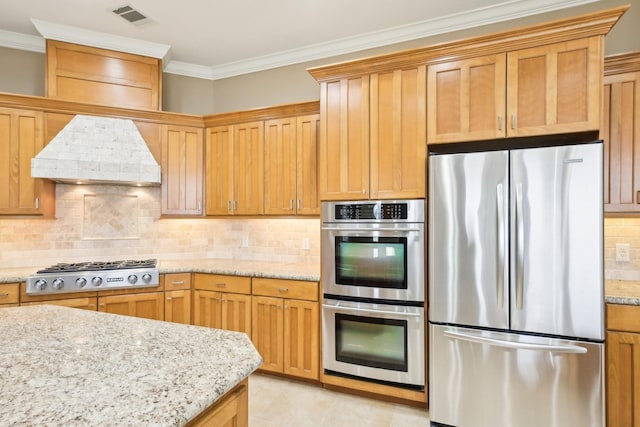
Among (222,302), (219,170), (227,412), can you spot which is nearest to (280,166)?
(219,170)

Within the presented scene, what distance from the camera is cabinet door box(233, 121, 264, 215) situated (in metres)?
3.45

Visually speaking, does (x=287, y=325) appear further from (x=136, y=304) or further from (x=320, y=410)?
(x=136, y=304)

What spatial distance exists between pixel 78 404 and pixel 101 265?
9.40 ft

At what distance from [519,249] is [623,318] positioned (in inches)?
28.4

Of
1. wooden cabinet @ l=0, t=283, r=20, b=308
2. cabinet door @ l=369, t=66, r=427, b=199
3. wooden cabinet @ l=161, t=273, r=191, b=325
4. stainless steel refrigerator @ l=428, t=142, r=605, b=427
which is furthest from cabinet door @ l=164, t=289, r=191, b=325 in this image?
stainless steel refrigerator @ l=428, t=142, r=605, b=427

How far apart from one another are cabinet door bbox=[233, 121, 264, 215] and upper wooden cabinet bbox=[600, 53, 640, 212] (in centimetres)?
275

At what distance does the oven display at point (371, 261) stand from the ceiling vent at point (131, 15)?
2543 mm

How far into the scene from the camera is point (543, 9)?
2.80m

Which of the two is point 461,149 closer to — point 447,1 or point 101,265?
point 447,1

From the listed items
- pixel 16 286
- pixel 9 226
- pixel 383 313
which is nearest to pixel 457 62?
pixel 383 313

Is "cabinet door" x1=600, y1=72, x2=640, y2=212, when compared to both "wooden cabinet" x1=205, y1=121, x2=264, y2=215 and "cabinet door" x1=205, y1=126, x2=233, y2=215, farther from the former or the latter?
"cabinet door" x1=205, y1=126, x2=233, y2=215

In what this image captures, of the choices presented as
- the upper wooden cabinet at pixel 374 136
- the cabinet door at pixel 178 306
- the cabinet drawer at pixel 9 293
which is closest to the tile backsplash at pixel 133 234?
the cabinet drawer at pixel 9 293

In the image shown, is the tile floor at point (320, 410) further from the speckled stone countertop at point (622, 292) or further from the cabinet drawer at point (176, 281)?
the speckled stone countertop at point (622, 292)

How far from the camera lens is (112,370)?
1.00 m
